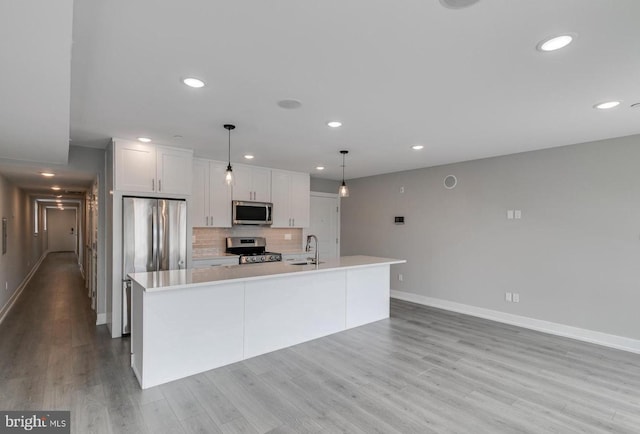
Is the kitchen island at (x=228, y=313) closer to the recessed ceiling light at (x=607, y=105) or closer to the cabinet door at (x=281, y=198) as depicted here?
the cabinet door at (x=281, y=198)

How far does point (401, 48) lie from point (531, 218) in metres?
3.82

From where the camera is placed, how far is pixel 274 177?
621 cm

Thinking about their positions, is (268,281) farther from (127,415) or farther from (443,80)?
(443,80)

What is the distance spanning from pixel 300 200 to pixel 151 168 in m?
2.93

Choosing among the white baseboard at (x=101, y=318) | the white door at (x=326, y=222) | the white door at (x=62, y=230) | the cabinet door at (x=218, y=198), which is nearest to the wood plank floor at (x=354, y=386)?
the white baseboard at (x=101, y=318)

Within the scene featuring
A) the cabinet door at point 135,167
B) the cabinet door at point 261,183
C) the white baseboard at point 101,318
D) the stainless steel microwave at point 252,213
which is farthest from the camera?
the cabinet door at point 261,183

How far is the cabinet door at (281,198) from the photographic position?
6.22 metres

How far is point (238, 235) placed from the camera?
605 centimetres

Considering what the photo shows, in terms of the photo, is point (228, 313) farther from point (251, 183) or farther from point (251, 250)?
point (251, 183)

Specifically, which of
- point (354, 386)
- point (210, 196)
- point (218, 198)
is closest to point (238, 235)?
point (218, 198)

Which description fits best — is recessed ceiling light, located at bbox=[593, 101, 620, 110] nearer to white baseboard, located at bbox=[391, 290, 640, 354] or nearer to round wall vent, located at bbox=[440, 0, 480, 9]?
round wall vent, located at bbox=[440, 0, 480, 9]

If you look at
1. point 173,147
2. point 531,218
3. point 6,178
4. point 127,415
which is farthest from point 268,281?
point 6,178

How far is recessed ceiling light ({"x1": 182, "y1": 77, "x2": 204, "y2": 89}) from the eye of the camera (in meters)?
2.39

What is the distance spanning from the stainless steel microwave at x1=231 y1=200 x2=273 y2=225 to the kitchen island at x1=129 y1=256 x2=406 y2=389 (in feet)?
6.55
